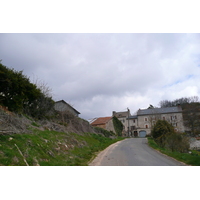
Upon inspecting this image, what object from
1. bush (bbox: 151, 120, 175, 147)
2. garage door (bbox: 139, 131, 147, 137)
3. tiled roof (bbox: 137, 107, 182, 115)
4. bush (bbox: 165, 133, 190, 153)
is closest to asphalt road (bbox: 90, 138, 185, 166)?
bush (bbox: 165, 133, 190, 153)

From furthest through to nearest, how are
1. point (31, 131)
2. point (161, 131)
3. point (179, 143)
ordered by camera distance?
point (161, 131) → point (179, 143) → point (31, 131)

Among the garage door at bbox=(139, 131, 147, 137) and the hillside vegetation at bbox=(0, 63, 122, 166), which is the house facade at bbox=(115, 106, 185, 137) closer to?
the garage door at bbox=(139, 131, 147, 137)

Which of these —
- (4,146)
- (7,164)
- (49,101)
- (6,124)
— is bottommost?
(7,164)

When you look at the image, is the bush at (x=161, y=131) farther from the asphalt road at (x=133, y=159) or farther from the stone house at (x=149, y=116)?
the stone house at (x=149, y=116)

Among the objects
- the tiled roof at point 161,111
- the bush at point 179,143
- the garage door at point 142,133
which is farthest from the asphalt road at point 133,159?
the garage door at point 142,133

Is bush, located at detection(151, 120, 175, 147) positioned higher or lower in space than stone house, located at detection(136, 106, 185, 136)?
lower

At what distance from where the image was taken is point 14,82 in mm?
11359

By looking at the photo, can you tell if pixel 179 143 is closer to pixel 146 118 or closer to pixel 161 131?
pixel 161 131

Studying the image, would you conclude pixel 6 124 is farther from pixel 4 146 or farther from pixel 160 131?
pixel 160 131

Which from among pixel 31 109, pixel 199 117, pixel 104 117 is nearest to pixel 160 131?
pixel 31 109

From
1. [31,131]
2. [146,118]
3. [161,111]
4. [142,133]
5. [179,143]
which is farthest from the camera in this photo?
[146,118]

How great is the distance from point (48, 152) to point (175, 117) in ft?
157

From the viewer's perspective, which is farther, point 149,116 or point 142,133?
point 142,133

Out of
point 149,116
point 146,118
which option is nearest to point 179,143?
point 149,116
